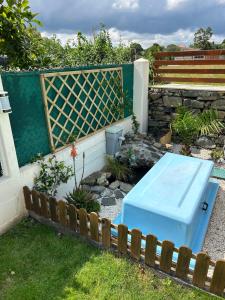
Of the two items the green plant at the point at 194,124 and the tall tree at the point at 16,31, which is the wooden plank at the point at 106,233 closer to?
the tall tree at the point at 16,31

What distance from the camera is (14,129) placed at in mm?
3641

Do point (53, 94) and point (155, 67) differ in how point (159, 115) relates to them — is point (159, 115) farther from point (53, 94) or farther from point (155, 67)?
point (53, 94)

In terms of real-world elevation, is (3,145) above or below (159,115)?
above

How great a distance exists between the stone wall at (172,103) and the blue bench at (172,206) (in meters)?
3.23

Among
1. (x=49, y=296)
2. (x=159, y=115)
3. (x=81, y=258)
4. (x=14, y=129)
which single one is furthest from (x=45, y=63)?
(x=159, y=115)

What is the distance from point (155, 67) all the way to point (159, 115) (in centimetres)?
163

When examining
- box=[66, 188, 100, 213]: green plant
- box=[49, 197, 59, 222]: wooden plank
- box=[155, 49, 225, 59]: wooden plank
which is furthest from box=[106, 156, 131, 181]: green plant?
box=[155, 49, 225, 59]: wooden plank

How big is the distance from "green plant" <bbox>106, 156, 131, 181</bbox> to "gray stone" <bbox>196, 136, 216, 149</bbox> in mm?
2820

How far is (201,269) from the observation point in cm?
269

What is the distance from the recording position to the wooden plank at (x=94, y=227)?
3.25m

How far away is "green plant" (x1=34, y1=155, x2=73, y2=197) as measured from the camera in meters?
4.09

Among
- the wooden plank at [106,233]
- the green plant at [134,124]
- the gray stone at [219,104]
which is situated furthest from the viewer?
the green plant at [134,124]

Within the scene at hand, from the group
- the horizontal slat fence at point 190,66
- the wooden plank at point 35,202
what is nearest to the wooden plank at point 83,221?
the wooden plank at point 35,202

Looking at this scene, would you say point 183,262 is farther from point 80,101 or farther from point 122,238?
point 80,101
